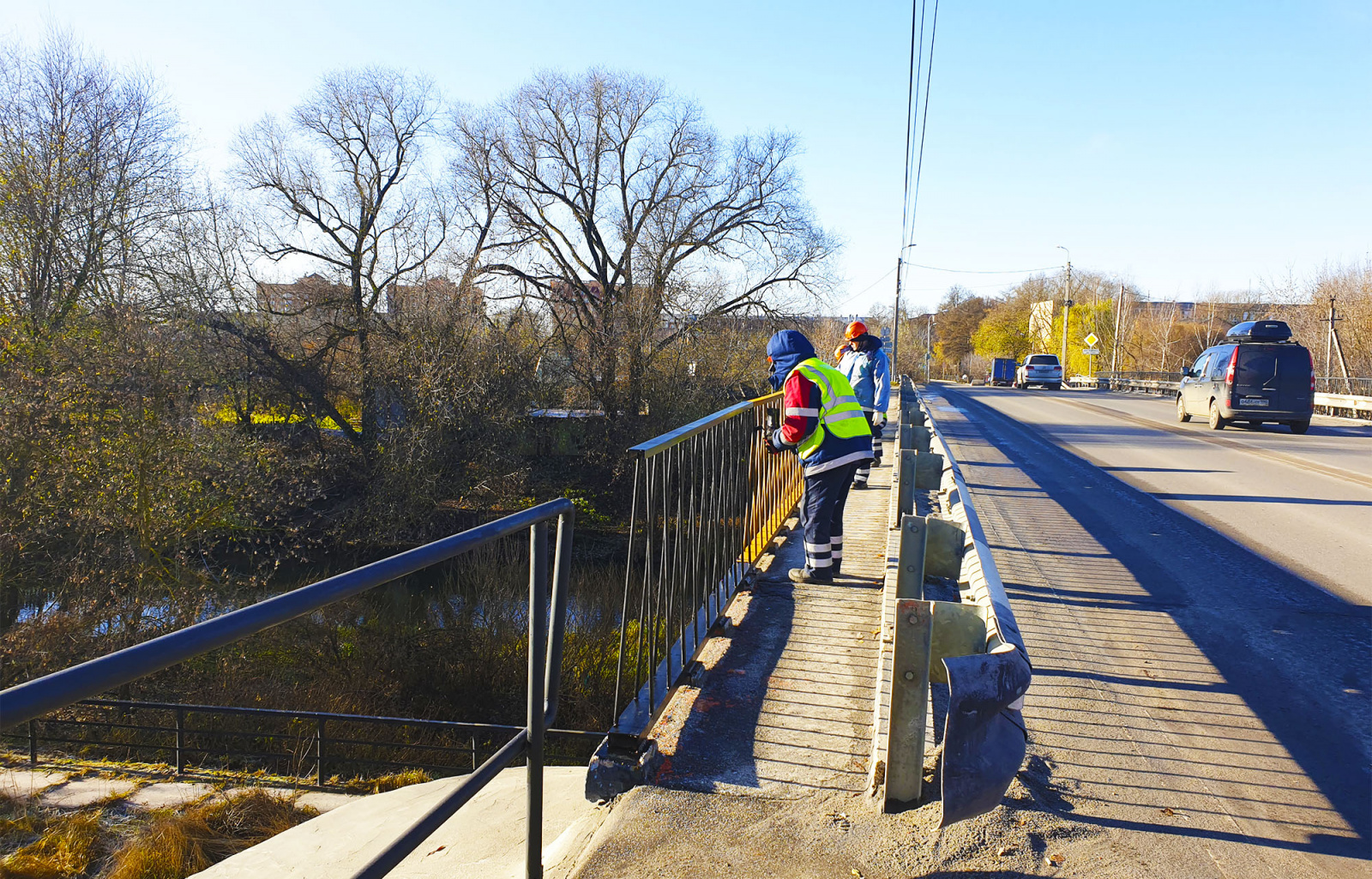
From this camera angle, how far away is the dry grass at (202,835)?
21.8 ft

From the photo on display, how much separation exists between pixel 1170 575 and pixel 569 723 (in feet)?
28.3

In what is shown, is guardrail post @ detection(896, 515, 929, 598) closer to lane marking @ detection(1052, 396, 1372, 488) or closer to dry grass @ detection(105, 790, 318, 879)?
dry grass @ detection(105, 790, 318, 879)

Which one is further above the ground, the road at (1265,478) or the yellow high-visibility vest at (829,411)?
the yellow high-visibility vest at (829,411)

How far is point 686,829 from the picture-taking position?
2.82 meters

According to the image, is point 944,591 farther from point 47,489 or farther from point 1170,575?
point 47,489

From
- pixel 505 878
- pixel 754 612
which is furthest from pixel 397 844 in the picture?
pixel 754 612

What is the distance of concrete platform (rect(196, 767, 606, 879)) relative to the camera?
10.5ft

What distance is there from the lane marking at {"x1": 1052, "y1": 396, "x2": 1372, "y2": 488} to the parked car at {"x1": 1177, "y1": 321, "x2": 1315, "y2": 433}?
3.72ft

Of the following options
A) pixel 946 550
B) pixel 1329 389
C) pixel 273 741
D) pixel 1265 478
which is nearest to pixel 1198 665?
pixel 946 550

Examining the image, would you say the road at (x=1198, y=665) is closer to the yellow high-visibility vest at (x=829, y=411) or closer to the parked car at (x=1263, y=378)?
the yellow high-visibility vest at (x=829, y=411)

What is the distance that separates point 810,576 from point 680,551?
1.79m

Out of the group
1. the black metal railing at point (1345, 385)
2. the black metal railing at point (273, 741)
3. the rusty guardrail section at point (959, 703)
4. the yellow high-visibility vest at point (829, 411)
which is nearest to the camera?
the rusty guardrail section at point (959, 703)

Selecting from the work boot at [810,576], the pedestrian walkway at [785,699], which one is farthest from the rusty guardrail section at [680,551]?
the work boot at [810,576]

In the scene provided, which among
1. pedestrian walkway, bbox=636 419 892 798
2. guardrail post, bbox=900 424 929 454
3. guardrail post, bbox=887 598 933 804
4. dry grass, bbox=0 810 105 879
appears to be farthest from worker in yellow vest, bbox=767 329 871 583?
dry grass, bbox=0 810 105 879
